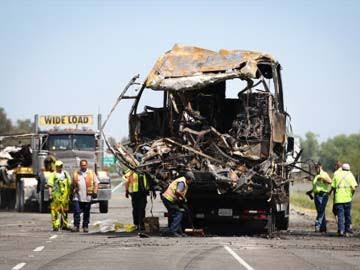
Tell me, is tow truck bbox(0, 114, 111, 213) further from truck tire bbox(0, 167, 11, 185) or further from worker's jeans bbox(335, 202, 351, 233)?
worker's jeans bbox(335, 202, 351, 233)

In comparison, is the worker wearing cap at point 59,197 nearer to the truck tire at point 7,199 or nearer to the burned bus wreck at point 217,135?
the burned bus wreck at point 217,135

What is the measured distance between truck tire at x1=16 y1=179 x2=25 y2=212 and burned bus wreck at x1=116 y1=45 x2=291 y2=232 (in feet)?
49.6

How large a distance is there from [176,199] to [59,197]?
13.6 ft

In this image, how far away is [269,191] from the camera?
18750 mm

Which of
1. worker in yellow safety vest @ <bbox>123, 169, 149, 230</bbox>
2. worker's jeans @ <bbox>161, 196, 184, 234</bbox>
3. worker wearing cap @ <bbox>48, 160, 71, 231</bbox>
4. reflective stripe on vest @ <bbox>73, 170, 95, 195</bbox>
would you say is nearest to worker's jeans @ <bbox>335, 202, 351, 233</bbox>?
worker's jeans @ <bbox>161, 196, 184, 234</bbox>

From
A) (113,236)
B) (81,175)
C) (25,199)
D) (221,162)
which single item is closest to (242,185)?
(221,162)

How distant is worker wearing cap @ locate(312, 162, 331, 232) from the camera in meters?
22.7

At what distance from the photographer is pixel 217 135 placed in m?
18.9

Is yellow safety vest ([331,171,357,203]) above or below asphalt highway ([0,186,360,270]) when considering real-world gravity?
above

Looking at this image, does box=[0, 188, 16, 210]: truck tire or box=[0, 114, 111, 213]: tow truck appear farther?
box=[0, 188, 16, 210]: truck tire

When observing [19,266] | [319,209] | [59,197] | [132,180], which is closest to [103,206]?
[59,197]

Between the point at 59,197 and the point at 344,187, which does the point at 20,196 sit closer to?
the point at 59,197

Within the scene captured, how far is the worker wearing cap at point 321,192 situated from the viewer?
74.3 ft

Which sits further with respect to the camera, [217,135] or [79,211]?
[79,211]
